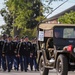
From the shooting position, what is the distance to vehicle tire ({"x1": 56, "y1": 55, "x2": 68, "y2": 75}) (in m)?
12.7

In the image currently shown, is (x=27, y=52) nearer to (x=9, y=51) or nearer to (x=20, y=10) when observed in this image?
(x=9, y=51)

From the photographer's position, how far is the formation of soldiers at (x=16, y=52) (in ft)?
61.9

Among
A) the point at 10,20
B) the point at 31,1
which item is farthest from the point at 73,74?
the point at 10,20

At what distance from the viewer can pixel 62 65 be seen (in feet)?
41.8

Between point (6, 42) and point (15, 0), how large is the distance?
85.0 ft

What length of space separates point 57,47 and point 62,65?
0.99 m

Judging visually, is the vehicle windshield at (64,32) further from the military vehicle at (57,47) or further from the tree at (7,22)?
the tree at (7,22)

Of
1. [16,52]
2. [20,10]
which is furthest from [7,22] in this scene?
[16,52]

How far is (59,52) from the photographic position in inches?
515

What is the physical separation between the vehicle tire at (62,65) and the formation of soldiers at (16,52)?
5.85 metres

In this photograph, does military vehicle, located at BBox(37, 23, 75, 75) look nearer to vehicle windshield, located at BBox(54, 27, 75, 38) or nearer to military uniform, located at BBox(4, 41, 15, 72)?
vehicle windshield, located at BBox(54, 27, 75, 38)

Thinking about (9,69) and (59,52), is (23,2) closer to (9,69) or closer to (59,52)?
(9,69)

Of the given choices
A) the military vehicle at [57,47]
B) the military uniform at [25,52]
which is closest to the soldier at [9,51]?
the military uniform at [25,52]

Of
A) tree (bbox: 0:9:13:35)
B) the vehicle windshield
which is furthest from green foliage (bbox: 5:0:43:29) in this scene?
the vehicle windshield
